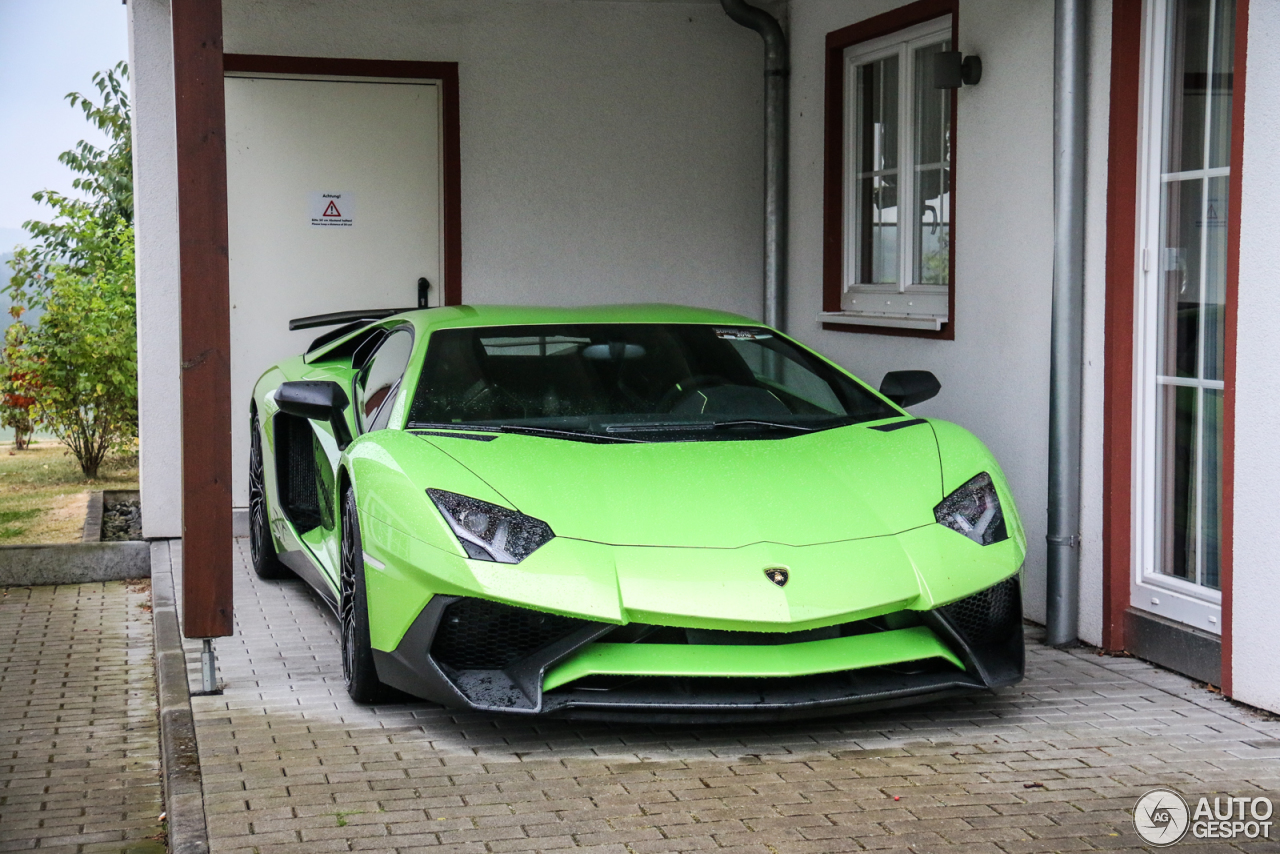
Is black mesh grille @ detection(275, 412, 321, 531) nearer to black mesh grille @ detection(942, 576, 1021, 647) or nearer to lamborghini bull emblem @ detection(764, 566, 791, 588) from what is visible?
lamborghini bull emblem @ detection(764, 566, 791, 588)

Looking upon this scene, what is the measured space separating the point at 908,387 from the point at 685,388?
34.5 inches

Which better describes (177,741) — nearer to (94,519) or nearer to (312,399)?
(312,399)

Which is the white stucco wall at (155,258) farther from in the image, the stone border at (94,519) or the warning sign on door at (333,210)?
the warning sign on door at (333,210)

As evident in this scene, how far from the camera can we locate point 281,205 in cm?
845

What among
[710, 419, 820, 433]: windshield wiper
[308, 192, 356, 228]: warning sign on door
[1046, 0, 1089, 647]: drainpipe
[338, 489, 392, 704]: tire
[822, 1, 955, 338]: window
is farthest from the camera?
[308, 192, 356, 228]: warning sign on door

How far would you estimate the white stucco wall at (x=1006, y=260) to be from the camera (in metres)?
6.02

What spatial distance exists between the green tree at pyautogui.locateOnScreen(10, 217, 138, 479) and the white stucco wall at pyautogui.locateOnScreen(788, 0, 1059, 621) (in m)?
6.15

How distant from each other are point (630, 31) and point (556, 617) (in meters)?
5.76

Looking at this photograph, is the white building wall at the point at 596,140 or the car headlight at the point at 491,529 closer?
the car headlight at the point at 491,529

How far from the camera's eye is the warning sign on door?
8.51 metres

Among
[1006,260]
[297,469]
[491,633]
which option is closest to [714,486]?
[491,633]

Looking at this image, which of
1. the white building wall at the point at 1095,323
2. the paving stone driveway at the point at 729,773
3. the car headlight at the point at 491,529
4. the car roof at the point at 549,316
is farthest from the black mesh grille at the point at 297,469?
the white building wall at the point at 1095,323

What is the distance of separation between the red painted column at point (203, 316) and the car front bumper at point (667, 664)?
3.27 feet

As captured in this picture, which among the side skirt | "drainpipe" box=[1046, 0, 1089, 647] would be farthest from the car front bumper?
"drainpipe" box=[1046, 0, 1089, 647]
